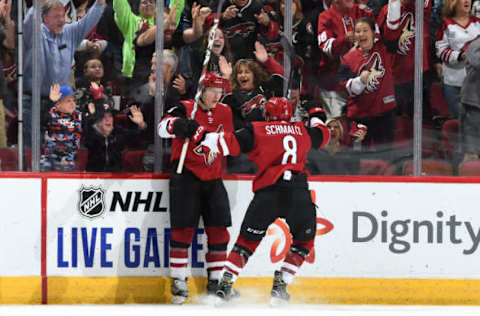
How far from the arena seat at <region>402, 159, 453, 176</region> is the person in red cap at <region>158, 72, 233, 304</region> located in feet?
4.25

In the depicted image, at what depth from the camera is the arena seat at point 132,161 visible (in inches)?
179

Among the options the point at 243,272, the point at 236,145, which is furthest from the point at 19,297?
the point at 236,145

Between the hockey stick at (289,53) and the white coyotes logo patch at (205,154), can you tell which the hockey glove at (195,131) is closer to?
the white coyotes logo patch at (205,154)

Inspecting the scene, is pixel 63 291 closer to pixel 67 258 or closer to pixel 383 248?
pixel 67 258

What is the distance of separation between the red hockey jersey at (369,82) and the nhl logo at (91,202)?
1.84 meters

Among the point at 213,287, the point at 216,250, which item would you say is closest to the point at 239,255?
the point at 216,250

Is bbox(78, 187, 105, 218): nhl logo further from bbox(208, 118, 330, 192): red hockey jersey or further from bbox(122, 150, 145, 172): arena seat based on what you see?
bbox(208, 118, 330, 192): red hockey jersey

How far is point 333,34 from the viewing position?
461cm

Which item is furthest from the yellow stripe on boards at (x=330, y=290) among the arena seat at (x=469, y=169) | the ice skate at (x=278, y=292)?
the arena seat at (x=469, y=169)

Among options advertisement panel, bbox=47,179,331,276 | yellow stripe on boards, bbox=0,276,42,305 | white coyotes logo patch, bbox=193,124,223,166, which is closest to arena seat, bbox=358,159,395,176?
advertisement panel, bbox=47,179,331,276

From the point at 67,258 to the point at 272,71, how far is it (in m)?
1.91
